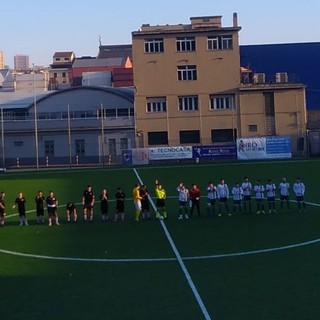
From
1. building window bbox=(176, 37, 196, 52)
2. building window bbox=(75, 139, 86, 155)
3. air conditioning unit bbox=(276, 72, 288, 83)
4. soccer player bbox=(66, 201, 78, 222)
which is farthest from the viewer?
air conditioning unit bbox=(276, 72, 288, 83)

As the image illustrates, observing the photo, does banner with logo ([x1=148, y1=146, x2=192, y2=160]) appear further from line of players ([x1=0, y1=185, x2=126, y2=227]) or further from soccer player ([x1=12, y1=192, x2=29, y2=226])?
soccer player ([x1=12, y1=192, x2=29, y2=226])

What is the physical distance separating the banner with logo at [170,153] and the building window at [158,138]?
5.64 meters

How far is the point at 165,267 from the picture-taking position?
21000 millimetres

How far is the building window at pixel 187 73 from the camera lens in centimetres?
6900

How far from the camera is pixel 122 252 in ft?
77.7

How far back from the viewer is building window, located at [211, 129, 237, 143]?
6869 cm

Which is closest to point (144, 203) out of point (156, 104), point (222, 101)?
point (156, 104)

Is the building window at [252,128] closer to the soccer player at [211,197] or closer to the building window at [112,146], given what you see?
the building window at [112,146]

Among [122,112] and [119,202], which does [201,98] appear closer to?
[122,112]

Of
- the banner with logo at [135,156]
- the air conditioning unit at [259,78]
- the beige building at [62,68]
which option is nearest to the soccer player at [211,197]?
the banner with logo at [135,156]

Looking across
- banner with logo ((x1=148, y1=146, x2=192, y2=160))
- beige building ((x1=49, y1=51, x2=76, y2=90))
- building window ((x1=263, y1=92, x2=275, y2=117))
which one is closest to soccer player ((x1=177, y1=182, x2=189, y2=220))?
banner with logo ((x1=148, y1=146, x2=192, y2=160))

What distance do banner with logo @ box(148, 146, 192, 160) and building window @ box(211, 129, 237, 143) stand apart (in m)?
6.25

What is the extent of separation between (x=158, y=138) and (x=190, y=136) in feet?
9.87

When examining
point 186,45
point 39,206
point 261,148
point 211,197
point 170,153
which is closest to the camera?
point 39,206
